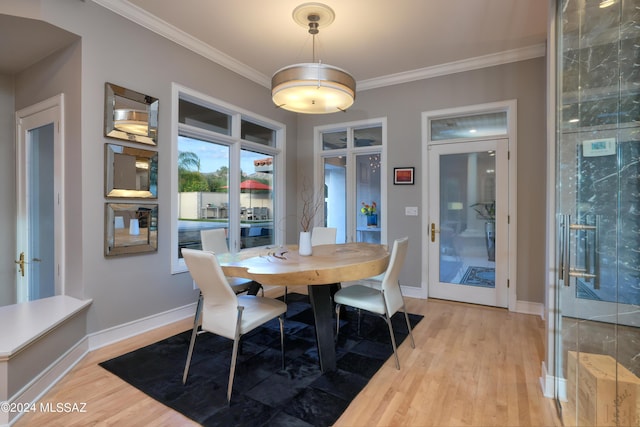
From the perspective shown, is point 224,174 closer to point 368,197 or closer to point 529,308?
point 368,197

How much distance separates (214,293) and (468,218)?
325 cm

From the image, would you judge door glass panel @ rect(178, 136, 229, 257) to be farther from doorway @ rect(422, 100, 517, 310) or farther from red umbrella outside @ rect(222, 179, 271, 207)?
doorway @ rect(422, 100, 517, 310)

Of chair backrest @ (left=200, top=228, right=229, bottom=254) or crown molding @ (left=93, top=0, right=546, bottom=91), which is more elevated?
crown molding @ (left=93, top=0, right=546, bottom=91)

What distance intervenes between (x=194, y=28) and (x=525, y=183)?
399cm

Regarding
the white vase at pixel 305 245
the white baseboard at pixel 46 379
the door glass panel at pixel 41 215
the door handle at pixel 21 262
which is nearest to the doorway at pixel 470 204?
the white vase at pixel 305 245

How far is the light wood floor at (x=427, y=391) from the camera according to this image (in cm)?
180

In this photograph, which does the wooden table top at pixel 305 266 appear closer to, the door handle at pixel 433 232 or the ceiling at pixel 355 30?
the door handle at pixel 433 232

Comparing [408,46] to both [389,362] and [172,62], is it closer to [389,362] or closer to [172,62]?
[172,62]

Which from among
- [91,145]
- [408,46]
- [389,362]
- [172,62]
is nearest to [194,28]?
[172,62]

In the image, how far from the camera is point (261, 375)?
88.7 inches

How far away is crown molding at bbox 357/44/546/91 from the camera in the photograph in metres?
3.57

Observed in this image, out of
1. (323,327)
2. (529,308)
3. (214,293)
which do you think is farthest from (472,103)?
(214,293)

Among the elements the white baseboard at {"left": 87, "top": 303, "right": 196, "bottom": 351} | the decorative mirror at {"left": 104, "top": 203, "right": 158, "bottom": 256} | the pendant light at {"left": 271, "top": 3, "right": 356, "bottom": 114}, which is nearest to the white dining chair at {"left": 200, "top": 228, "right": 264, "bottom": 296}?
the decorative mirror at {"left": 104, "top": 203, "right": 158, "bottom": 256}

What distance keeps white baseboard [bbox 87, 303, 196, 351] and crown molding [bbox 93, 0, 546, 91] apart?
9.19 feet
